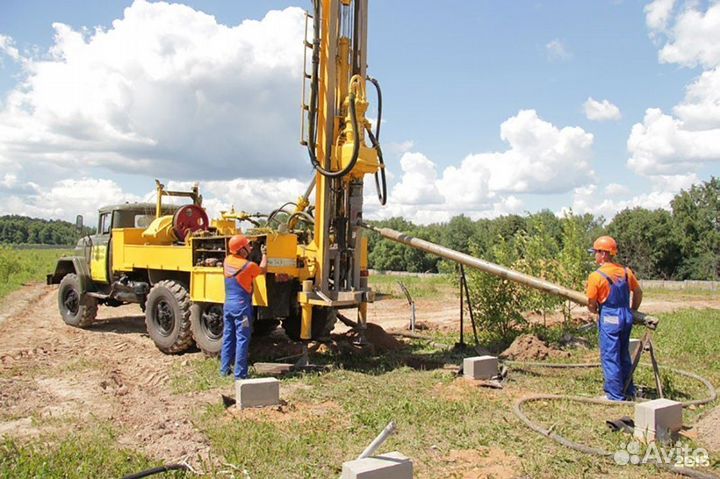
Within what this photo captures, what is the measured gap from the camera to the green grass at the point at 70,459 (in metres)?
4.45

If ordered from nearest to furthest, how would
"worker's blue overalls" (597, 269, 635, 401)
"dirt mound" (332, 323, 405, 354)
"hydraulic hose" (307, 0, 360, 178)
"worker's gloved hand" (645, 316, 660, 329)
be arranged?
"worker's gloved hand" (645, 316, 660, 329) → "worker's blue overalls" (597, 269, 635, 401) → "hydraulic hose" (307, 0, 360, 178) → "dirt mound" (332, 323, 405, 354)

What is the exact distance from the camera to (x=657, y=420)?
5285 millimetres

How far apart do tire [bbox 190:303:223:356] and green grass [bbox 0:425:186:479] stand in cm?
369

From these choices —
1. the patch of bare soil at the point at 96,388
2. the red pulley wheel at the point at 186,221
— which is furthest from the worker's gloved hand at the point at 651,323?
the red pulley wheel at the point at 186,221

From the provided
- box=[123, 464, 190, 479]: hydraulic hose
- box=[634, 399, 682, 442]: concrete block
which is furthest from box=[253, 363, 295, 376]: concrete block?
box=[634, 399, 682, 442]: concrete block

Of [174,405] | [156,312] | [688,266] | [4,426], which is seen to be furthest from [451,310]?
[688,266]

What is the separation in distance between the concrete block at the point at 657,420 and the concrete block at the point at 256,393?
3.54 meters

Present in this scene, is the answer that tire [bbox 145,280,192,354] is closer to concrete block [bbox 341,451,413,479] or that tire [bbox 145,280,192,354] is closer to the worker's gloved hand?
concrete block [bbox 341,451,413,479]

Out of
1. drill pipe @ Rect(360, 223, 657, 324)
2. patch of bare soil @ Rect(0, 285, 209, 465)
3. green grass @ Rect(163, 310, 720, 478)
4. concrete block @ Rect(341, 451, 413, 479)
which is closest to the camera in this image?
concrete block @ Rect(341, 451, 413, 479)

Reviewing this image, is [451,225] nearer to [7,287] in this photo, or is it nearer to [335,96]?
[7,287]

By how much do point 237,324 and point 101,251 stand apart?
5.71 m

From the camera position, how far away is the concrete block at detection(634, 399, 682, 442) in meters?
5.28

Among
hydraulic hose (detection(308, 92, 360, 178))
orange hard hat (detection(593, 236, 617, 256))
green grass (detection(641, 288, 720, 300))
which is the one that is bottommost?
green grass (detection(641, 288, 720, 300))

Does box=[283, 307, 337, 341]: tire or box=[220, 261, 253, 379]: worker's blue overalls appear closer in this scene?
box=[220, 261, 253, 379]: worker's blue overalls
